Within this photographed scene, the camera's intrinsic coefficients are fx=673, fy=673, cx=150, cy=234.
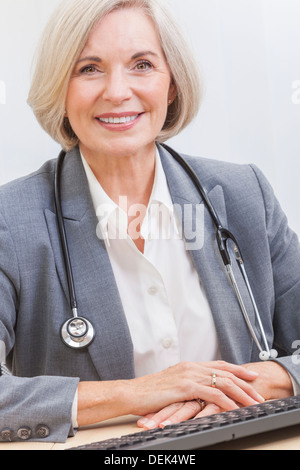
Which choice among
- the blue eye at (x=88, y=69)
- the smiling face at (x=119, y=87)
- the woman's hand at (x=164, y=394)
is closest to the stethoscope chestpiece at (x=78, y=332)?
the woman's hand at (x=164, y=394)

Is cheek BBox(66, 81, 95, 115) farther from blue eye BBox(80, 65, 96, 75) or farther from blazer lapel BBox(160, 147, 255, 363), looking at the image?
blazer lapel BBox(160, 147, 255, 363)

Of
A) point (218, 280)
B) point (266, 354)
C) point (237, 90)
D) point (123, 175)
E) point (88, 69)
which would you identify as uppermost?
point (88, 69)

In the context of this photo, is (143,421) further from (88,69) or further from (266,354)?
(88,69)

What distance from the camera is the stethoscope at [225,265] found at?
1218 mm

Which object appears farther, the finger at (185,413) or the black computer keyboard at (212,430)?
the finger at (185,413)

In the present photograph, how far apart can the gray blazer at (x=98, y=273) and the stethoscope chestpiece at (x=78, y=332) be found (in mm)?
17

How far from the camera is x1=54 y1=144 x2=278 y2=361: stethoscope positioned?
1218mm

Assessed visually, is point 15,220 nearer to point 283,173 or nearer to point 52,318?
point 52,318

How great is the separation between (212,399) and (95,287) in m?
0.34

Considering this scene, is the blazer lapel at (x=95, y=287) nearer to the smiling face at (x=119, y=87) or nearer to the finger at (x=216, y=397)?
the smiling face at (x=119, y=87)

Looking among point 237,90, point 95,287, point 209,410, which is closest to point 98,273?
point 95,287

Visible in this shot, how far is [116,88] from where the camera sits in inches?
53.5

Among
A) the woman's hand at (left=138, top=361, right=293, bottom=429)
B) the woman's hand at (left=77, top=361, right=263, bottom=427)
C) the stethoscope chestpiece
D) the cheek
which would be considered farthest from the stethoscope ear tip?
the cheek

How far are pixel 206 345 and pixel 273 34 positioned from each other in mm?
1039
